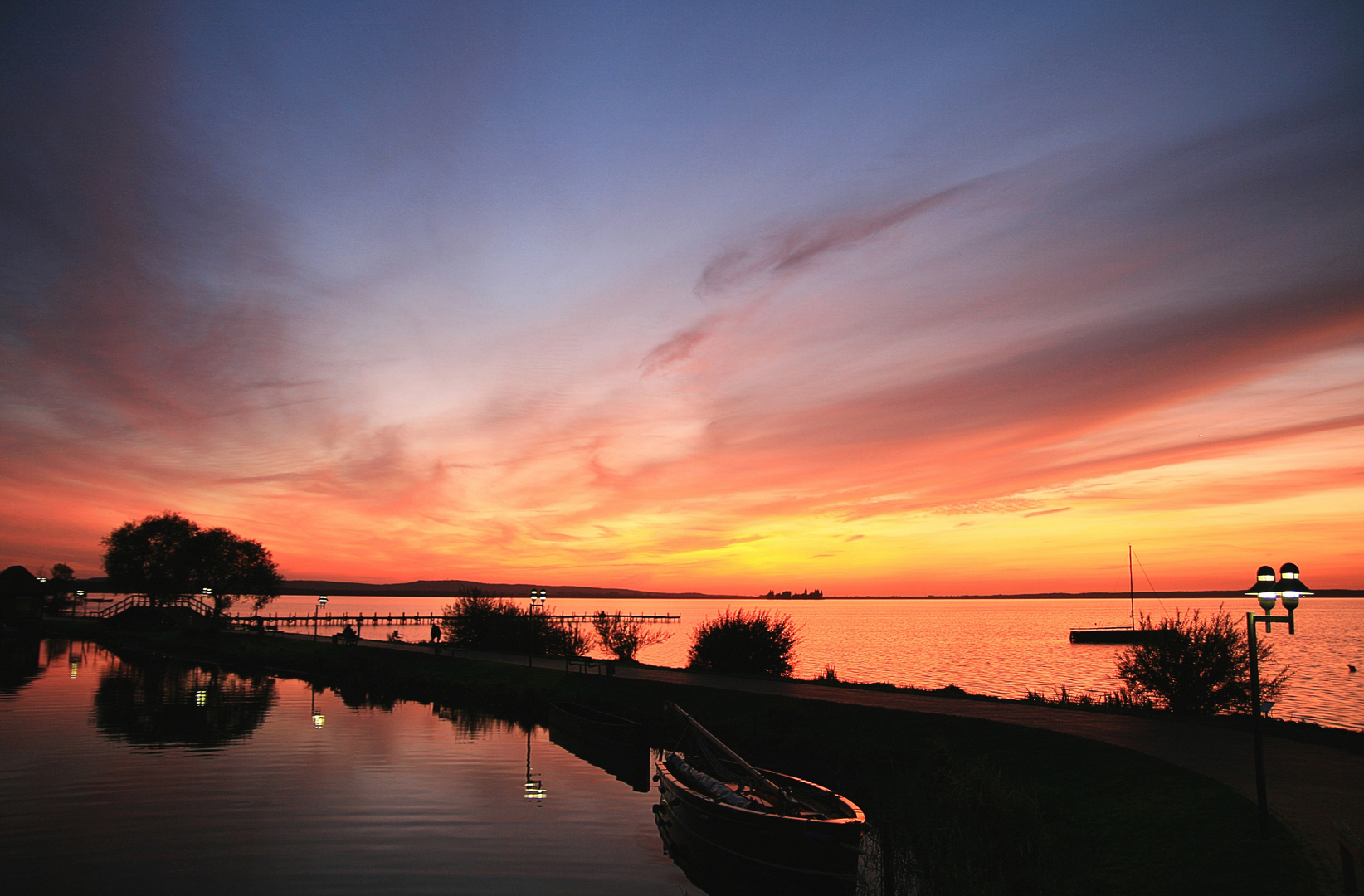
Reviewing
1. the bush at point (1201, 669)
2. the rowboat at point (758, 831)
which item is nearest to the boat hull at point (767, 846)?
the rowboat at point (758, 831)

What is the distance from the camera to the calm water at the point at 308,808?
17.4 metres

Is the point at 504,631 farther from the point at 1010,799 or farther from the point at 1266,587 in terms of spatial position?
the point at 1266,587

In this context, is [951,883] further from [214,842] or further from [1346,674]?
[1346,674]

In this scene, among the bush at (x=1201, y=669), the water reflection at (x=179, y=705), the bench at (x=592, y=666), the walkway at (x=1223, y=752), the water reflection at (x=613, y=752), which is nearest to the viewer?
the walkway at (x=1223, y=752)

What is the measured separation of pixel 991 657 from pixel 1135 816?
2830 inches

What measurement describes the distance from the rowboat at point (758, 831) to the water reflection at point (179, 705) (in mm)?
22613

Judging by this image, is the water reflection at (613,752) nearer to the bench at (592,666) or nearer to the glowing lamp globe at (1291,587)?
the bench at (592,666)

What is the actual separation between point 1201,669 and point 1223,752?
8.41 m

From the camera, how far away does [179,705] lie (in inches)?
1693

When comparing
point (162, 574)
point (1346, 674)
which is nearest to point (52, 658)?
point (162, 574)

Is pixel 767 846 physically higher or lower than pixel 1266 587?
lower

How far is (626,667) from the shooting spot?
47.4 m

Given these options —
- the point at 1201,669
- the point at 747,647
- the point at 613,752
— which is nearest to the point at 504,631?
the point at 747,647

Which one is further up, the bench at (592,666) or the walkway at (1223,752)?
the walkway at (1223,752)
